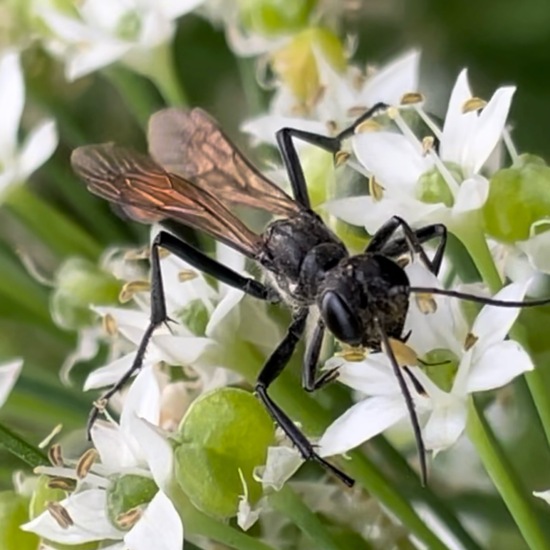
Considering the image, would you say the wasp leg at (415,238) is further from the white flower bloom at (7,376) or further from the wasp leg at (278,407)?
the white flower bloom at (7,376)

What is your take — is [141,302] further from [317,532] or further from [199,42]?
[199,42]

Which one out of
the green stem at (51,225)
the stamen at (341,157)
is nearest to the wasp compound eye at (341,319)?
the stamen at (341,157)

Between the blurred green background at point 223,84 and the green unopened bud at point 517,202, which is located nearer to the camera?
the green unopened bud at point 517,202

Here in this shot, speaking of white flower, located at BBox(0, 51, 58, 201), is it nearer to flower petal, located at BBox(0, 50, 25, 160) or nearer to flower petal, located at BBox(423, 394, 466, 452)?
flower petal, located at BBox(0, 50, 25, 160)

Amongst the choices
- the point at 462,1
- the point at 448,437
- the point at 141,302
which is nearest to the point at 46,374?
the point at 141,302

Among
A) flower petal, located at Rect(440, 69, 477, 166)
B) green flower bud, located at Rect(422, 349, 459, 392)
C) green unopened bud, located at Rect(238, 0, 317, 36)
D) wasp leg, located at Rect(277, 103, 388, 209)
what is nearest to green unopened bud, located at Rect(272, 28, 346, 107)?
green unopened bud, located at Rect(238, 0, 317, 36)
